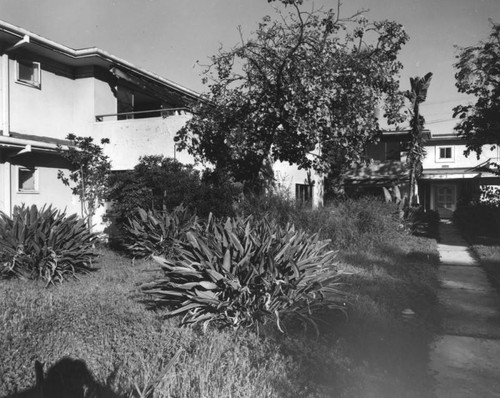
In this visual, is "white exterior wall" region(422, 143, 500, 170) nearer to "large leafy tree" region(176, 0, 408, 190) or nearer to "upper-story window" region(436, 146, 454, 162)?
"upper-story window" region(436, 146, 454, 162)

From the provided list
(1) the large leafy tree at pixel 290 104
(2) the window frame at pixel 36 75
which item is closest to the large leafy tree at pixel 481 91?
(1) the large leafy tree at pixel 290 104

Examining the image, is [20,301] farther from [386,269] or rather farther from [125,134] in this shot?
[125,134]

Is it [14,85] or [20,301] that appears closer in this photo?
[20,301]

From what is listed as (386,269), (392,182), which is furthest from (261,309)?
(392,182)

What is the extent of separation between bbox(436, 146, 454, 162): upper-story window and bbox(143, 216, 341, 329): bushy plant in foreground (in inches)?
1060

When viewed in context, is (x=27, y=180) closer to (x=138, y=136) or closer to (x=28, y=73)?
(x=28, y=73)

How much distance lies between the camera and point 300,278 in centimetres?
513

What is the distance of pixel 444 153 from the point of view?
98.1 ft

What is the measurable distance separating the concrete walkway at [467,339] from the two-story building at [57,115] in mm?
5806

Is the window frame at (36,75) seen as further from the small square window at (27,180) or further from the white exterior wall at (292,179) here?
the white exterior wall at (292,179)

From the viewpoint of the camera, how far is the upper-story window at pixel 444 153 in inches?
1171

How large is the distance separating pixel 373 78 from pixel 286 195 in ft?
12.9

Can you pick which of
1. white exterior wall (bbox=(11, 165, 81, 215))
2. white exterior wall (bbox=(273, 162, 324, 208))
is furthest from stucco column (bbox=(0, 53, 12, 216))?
white exterior wall (bbox=(273, 162, 324, 208))

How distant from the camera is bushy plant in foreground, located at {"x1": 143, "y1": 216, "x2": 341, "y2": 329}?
4758 millimetres
